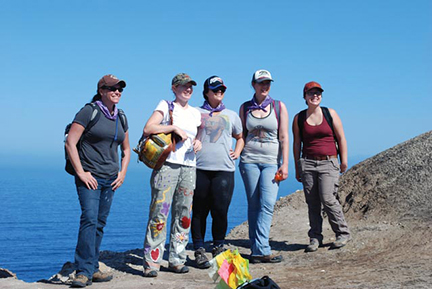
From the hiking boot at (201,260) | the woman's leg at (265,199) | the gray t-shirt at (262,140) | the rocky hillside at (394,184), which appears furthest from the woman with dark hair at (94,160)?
the rocky hillside at (394,184)

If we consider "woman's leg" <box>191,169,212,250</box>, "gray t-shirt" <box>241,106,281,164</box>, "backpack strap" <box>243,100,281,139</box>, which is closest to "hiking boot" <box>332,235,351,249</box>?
"gray t-shirt" <box>241,106,281,164</box>

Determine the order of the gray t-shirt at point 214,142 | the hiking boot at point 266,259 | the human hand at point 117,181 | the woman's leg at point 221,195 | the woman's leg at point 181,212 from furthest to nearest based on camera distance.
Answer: the hiking boot at point 266,259, the woman's leg at point 221,195, the gray t-shirt at point 214,142, the woman's leg at point 181,212, the human hand at point 117,181

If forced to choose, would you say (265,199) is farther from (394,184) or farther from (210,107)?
(394,184)

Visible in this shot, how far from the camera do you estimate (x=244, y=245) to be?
9094 mm

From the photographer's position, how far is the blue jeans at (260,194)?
6.92m

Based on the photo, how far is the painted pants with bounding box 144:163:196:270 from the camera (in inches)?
243

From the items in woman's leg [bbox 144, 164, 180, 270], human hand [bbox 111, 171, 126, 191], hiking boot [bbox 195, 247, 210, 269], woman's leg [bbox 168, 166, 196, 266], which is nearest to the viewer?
human hand [bbox 111, 171, 126, 191]

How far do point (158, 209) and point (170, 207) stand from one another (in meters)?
0.19

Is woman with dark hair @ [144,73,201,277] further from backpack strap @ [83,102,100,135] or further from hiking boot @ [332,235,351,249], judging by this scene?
hiking boot @ [332,235,351,249]

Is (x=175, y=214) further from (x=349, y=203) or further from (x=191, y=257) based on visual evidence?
(x=349, y=203)

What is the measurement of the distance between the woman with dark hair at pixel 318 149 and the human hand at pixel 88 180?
130 inches

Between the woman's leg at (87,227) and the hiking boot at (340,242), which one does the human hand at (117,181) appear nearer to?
the woman's leg at (87,227)

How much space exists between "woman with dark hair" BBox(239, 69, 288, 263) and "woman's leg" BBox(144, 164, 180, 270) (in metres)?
1.23

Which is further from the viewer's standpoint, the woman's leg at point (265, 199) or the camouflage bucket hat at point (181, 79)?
the woman's leg at point (265, 199)
